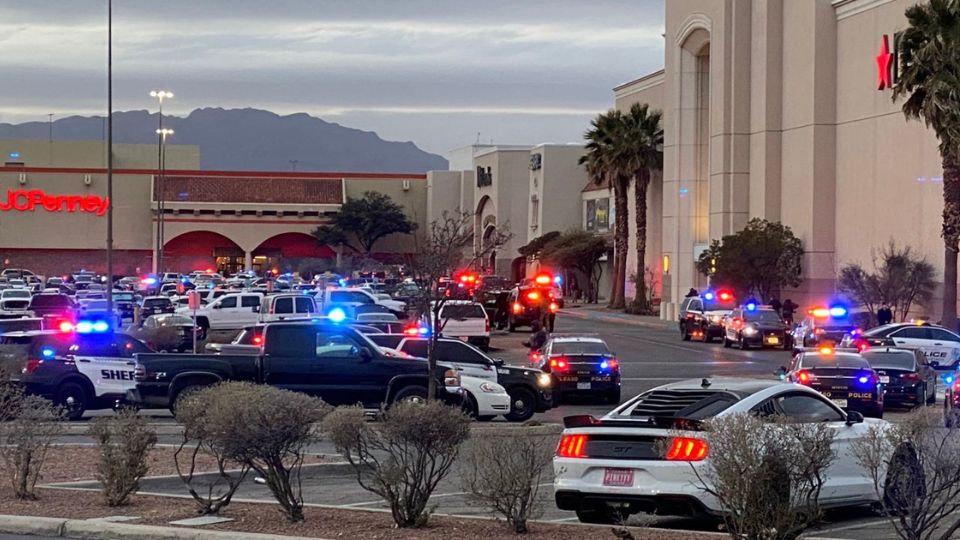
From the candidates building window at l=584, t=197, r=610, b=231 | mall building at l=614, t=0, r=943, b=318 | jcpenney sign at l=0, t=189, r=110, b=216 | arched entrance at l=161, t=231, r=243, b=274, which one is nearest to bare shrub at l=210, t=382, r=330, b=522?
mall building at l=614, t=0, r=943, b=318

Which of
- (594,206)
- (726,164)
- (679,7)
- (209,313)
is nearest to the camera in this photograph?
(209,313)

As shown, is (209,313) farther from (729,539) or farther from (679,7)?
(729,539)

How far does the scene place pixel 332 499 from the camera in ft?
50.0

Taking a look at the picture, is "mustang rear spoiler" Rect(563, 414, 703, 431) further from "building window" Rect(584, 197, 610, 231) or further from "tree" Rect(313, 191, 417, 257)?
"tree" Rect(313, 191, 417, 257)

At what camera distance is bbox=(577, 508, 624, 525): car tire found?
13.1 m

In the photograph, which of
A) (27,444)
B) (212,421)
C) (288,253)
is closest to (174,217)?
(288,253)

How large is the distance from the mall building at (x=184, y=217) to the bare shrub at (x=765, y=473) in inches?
3936

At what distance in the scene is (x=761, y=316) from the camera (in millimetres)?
53594

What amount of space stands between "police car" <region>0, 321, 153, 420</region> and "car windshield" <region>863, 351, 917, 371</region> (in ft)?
50.5

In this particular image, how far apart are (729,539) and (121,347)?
1863 cm

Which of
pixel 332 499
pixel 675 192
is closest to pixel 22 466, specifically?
pixel 332 499

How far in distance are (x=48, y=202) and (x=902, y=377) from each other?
3739 inches

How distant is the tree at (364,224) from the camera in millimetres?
116812

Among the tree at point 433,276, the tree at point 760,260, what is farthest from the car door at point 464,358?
the tree at point 760,260
